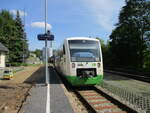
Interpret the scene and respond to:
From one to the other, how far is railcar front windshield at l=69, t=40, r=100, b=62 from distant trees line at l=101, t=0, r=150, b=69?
20899 millimetres

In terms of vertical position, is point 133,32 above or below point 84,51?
above

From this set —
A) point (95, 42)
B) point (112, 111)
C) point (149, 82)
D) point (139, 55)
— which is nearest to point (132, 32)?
point (139, 55)

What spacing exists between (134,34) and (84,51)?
76.3 ft

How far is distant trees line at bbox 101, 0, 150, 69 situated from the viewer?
101 ft

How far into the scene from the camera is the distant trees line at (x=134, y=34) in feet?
101

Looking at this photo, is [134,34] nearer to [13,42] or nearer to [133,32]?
[133,32]

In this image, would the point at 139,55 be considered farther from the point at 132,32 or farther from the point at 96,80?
the point at 96,80

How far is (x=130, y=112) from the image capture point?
589 centimetres

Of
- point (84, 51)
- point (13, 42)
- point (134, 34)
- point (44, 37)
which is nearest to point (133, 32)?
point (134, 34)

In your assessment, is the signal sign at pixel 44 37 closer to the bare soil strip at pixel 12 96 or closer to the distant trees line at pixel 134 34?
the bare soil strip at pixel 12 96

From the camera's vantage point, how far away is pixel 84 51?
10594 millimetres

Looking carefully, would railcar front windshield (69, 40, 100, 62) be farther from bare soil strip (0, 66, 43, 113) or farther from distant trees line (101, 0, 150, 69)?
distant trees line (101, 0, 150, 69)

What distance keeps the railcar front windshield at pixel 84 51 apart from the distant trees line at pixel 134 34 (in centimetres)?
2090

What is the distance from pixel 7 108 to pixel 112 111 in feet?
13.2
